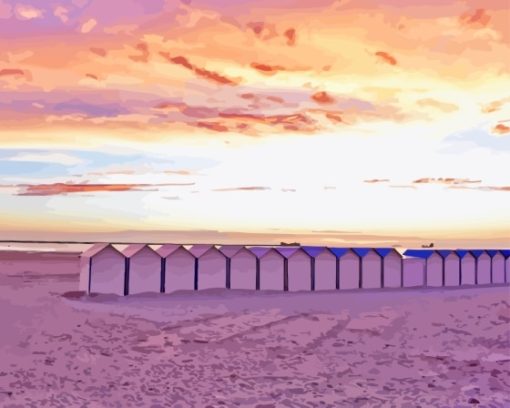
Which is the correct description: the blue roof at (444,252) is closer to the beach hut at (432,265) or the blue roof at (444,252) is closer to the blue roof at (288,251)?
the beach hut at (432,265)

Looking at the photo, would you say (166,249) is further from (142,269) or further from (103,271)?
(103,271)

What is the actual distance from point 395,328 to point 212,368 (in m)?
13.1

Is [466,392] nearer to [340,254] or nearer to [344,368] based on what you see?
[344,368]

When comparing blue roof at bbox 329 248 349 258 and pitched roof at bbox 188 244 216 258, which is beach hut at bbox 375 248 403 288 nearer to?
blue roof at bbox 329 248 349 258

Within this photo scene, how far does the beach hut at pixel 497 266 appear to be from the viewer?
77875 millimetres

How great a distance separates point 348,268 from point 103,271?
24937 mm

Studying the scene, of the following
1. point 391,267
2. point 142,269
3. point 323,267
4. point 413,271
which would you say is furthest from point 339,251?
point 142,269

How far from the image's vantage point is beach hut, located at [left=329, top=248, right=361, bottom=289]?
63.1m

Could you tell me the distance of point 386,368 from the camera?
20484mm

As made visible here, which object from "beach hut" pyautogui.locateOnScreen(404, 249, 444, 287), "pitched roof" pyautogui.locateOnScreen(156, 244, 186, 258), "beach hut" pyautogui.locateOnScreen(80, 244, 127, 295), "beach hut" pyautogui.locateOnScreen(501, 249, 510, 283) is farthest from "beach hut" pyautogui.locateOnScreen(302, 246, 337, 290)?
"beach hut" pyautogui.locateOnScreen(501, 249, 510, 283)

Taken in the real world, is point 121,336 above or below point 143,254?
below

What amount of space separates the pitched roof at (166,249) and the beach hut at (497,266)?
4160cm

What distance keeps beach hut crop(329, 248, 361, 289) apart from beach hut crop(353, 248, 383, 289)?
23.7 inches

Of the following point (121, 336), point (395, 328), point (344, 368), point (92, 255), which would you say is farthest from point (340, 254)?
point (344, 368)
